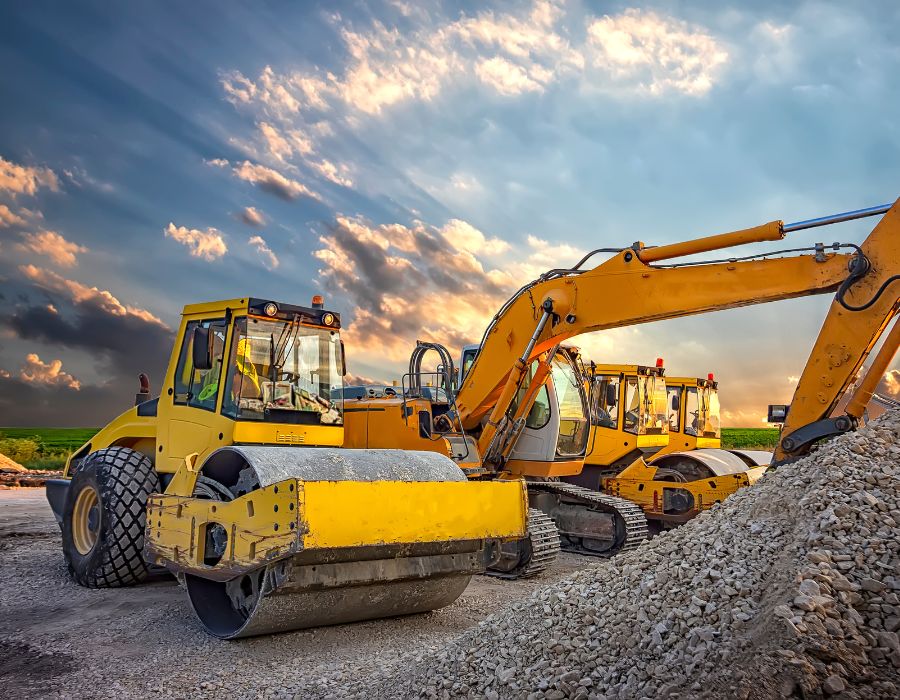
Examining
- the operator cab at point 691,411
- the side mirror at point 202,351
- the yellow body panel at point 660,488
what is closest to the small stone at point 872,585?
the side mirror at point 202,351

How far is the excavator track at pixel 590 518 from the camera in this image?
405 inches

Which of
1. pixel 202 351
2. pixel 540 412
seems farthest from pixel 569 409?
pixel 202 351

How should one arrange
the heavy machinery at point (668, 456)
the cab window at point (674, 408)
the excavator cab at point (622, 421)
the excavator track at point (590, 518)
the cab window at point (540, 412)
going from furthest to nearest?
the cab window at point (674, 408) < the excavator cab at point (622, 421) < the heavy machinery at point (668, 456) < the cab window at point (540, 412) < the excavator track at point (590, 518)

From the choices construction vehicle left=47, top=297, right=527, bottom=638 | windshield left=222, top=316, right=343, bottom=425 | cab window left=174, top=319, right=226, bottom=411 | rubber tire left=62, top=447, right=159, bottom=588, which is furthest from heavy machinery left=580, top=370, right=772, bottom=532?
rubber tire left=62, top=447, right=159, bottom=588

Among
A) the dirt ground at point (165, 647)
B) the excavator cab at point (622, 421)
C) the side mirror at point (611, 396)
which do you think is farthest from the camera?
the excavator cab at point (622, 421)

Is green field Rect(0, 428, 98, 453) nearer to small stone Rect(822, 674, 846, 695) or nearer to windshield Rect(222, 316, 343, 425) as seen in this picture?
windshield Rect(222, 316, 343, 425)

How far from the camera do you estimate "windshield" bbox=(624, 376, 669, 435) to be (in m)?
13.8

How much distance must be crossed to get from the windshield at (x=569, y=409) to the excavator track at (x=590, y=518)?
550 mm

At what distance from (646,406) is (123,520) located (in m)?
9.05

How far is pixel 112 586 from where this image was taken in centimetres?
785

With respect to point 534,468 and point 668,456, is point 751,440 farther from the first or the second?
point 534,468

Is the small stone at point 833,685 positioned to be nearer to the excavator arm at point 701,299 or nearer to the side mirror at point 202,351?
the excavator arm at point 701,299

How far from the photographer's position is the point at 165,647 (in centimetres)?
601

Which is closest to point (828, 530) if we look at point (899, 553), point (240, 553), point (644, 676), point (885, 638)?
point (899, 553)
